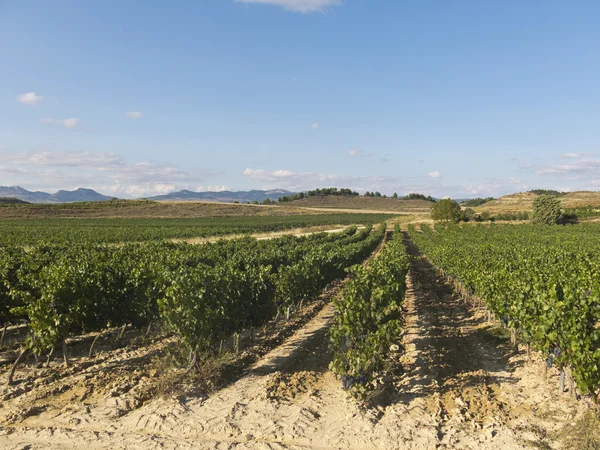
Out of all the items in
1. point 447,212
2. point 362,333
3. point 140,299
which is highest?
point 447,212

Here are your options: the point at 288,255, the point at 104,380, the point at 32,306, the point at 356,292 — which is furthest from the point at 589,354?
the point at 288,255

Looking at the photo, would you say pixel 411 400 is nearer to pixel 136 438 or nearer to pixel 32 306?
pixel 136 438

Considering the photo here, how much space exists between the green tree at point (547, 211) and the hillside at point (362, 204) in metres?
80.8

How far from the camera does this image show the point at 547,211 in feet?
223

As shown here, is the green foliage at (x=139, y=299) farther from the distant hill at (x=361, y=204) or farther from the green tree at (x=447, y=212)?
the distant hill at (x=361, y=204)

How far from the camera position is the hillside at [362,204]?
15400cm

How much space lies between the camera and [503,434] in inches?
302

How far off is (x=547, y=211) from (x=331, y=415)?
73195mm

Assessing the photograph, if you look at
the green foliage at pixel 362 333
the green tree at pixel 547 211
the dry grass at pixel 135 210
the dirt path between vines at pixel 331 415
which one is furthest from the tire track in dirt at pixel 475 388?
the dry grass at pixel 135 210

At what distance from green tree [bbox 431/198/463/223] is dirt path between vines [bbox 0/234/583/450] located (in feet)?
235

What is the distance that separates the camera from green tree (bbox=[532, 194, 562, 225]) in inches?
2665

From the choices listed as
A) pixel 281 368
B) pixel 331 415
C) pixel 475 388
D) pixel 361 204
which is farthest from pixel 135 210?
pixel 475 388

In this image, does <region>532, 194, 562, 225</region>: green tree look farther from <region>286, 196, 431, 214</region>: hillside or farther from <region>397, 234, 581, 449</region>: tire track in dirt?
<region>286, 196, 431, 214</region>: hillside

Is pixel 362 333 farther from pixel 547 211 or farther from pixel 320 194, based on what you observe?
pixel 320 194
